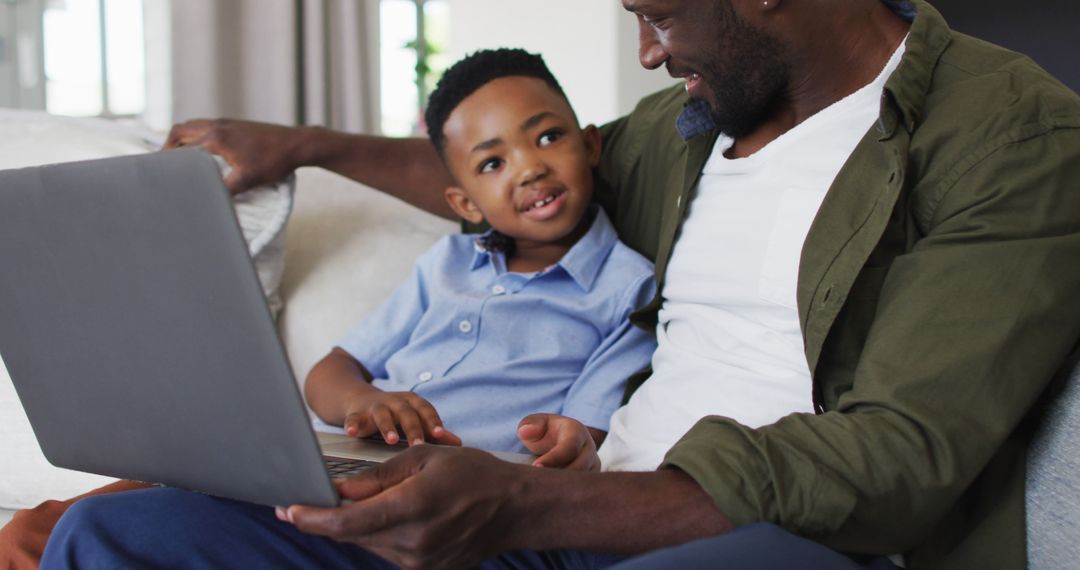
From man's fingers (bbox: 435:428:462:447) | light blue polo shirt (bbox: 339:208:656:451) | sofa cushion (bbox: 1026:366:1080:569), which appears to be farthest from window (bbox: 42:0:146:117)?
sofa cushion (bbox: 1026:366:1080:569)

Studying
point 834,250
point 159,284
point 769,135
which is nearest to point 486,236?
point 769,135

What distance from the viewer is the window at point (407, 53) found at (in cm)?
443

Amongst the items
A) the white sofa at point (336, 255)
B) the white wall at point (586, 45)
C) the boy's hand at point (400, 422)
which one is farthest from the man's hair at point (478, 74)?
the white wall at point (586, 45)

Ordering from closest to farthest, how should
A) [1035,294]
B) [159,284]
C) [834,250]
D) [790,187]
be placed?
[159,284]
[1035,294]
[834,250]
[790,187]

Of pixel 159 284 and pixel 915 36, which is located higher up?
pixel 915 36

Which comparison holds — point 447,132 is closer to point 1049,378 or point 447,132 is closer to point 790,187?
point 790,187

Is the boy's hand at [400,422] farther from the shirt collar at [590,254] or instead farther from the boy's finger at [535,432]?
the shirt collar at [590,254]

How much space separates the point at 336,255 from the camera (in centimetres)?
168

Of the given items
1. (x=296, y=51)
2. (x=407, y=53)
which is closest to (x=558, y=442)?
(x=296, y=51)

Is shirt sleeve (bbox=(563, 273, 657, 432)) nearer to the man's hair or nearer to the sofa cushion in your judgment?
the man's hair

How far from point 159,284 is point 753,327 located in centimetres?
60

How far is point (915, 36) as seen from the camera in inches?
41.3

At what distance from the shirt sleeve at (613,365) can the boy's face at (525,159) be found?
0.13 metres

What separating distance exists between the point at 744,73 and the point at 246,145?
76 cm
